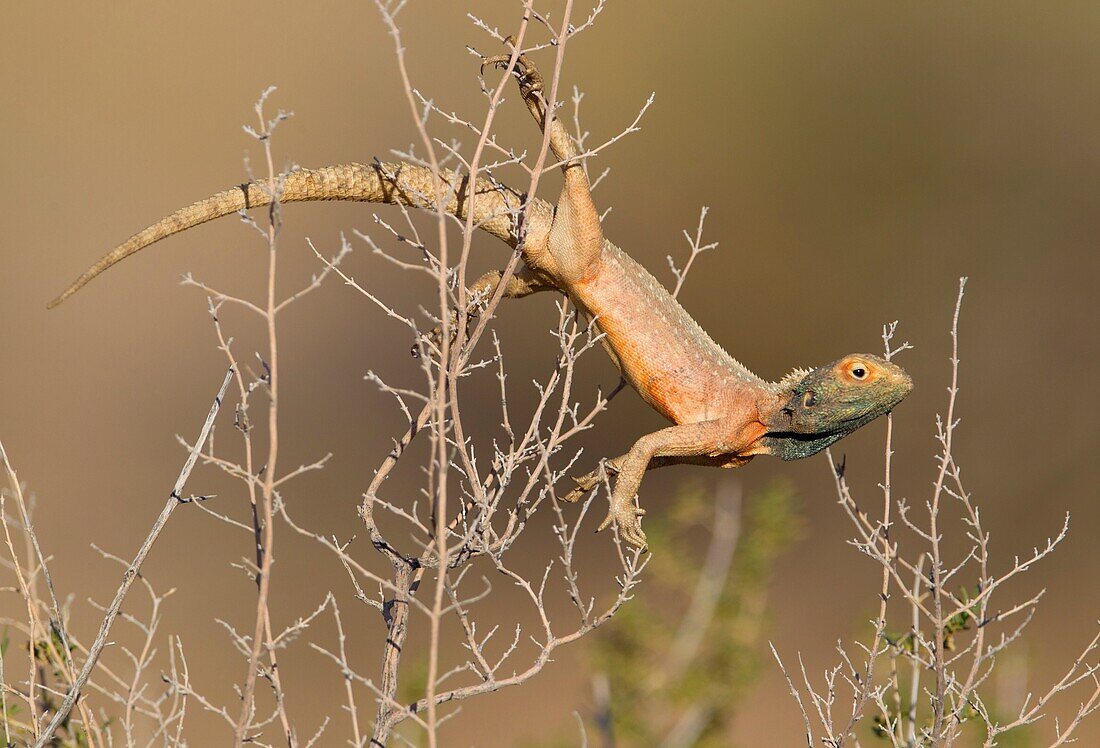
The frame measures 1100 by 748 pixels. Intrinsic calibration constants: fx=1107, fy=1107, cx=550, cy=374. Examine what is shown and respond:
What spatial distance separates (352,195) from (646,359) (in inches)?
45.9

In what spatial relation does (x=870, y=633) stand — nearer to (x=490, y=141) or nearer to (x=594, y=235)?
(x=594, y=235)

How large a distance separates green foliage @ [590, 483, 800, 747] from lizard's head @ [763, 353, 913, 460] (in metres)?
0.98

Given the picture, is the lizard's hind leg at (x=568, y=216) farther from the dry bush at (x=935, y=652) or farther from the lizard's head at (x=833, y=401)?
the dry bush at (x=935, y=652)

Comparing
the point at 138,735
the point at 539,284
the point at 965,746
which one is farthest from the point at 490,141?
the point at 965,746

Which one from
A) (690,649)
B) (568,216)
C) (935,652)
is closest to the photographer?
(935,652)

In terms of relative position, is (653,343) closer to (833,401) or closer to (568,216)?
(568,216)

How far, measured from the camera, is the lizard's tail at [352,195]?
10.8 feet

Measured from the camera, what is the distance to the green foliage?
16.3 feet

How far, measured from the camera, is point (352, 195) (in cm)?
367

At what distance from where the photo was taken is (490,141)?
2.99 m

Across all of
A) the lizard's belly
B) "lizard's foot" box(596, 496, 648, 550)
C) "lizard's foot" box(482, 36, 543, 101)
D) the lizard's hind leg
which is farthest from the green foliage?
"lizard's foot" box(482, 36, 543, 101)

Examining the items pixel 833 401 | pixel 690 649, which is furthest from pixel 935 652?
pixel 690 649

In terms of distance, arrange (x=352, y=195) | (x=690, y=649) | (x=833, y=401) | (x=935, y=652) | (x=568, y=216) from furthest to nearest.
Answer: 1. (x=690, y=649)
2. (x=568, y=216)
3. (x=833, y=401)
4. (x=352, y=195)
5. (x=935, y=652)

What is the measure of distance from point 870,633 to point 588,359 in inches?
264
